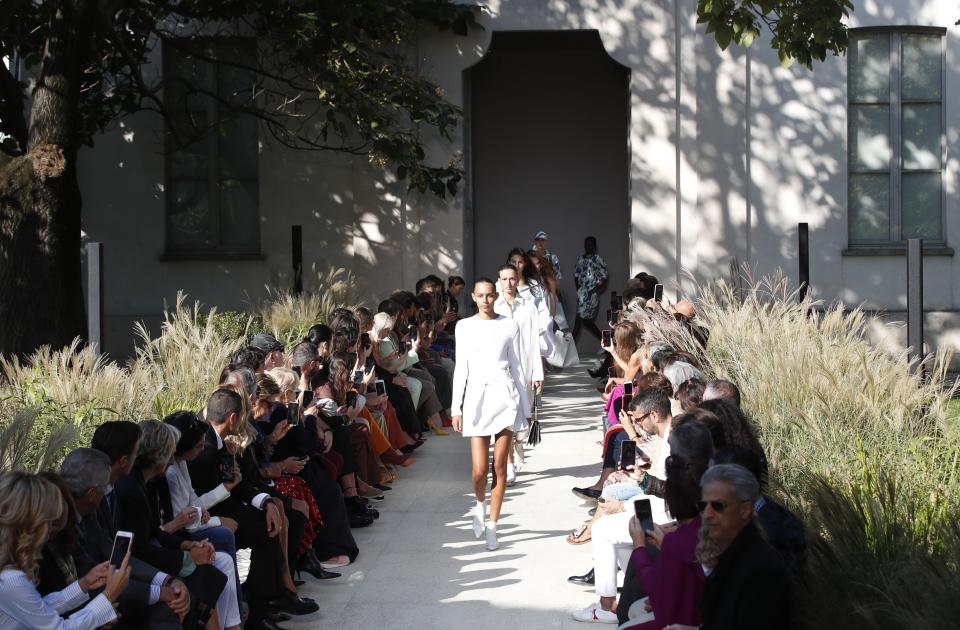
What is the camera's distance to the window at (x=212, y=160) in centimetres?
1697

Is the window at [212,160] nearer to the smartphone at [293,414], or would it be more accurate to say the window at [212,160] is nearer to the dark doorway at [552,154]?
the dark doorway at [552,154]

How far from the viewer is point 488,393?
841cm

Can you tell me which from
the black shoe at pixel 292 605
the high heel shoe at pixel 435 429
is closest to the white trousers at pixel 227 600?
the black shoe at pixel 292 605

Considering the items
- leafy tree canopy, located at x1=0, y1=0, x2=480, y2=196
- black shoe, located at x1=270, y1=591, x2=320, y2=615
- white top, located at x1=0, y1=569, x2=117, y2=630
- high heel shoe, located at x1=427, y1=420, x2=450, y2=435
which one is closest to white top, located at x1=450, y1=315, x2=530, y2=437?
black shoe, located at x1=270, y1=591, x2=320, y2=615

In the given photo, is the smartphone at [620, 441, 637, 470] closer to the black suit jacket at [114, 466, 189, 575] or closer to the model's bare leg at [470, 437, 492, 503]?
the model's bare leg at [470, 437, 492, 503]

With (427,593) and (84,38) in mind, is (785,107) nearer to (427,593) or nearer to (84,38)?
(84,38)

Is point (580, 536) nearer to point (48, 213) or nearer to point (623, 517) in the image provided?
point (623, 517)

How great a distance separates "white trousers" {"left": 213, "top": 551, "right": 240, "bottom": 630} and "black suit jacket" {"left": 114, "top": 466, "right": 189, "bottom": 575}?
35cm

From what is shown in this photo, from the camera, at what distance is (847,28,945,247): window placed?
16.4 metres

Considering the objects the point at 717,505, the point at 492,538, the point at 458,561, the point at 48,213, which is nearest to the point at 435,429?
the point at 48,213

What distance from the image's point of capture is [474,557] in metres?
7.96

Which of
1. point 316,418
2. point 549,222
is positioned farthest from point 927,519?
point 549,222

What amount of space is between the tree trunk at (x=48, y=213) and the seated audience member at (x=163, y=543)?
6.78m

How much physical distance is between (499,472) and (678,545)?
3.59 metres
